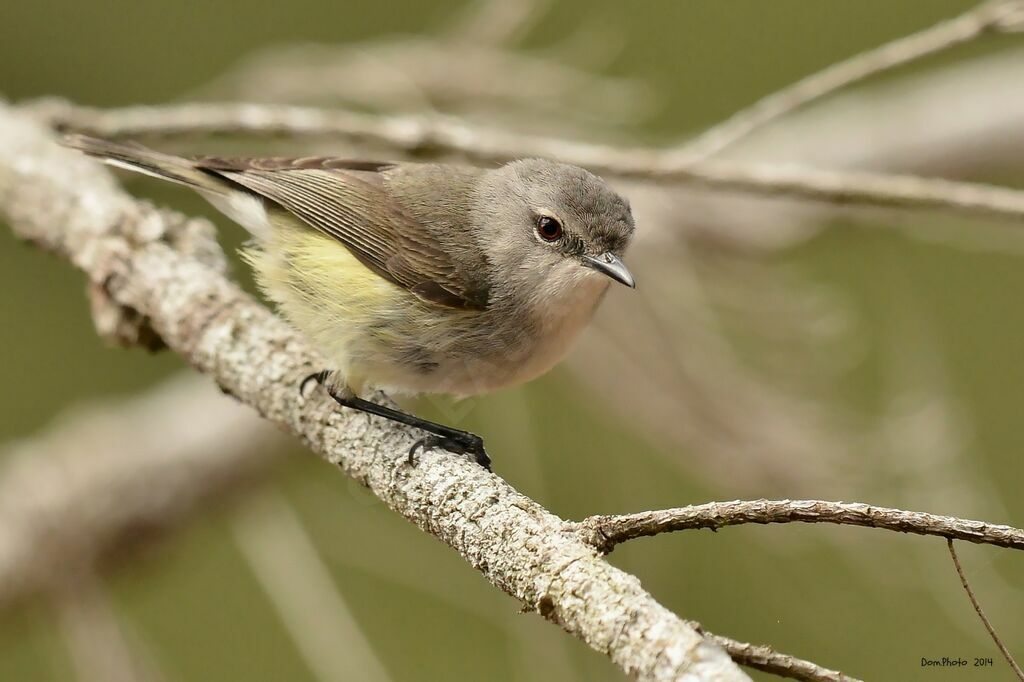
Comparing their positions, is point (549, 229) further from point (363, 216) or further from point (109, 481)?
point (109, 481)

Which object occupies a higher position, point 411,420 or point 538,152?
point 538,152

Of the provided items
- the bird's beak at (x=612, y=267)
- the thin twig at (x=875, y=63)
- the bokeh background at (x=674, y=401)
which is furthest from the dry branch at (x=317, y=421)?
the thin twig at (x=875, y=63)

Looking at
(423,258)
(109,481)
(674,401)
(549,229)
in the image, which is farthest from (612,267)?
(109,481)

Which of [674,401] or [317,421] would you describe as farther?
[674,401]

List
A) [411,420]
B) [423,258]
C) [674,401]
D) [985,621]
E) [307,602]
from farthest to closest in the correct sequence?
1. [674,401]
2. [307,602]
3. [423,258]
4. [411,420]
5. [985,621]

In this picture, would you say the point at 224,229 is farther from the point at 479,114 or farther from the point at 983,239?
the point at 983,239

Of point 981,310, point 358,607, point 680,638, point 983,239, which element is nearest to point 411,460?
point 680,638
